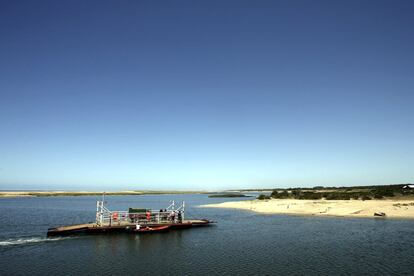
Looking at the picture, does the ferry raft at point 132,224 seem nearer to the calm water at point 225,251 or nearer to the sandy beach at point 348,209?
the calm water at point 225,251

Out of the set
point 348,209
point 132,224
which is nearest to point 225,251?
point 132,224

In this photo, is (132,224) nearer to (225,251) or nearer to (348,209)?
(225,251)

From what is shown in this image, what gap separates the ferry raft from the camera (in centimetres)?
5120

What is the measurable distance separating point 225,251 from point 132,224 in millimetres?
22709

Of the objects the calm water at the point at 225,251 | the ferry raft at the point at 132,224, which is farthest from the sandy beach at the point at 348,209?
the ferry raft at the point at 132,224

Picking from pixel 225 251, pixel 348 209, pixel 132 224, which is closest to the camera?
pixel 225 251

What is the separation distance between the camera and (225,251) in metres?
39.2

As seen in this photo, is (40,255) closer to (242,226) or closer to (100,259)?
(100,259)

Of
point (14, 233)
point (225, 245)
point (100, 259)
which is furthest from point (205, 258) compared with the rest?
point (14, 233)

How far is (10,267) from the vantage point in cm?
3234

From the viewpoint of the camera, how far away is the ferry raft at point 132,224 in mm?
51200

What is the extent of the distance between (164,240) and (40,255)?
662 inches

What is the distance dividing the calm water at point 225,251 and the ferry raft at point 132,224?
7.27ft

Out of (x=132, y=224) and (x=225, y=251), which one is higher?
(x=132, y=224)
